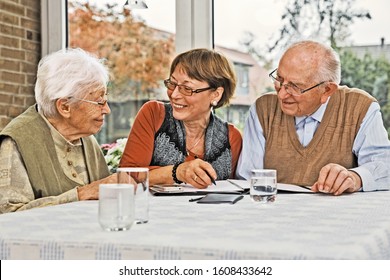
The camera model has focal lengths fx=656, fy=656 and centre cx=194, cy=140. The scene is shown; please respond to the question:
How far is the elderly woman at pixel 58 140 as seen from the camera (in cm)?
225

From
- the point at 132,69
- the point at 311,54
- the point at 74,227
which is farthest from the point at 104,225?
the point at 132,69

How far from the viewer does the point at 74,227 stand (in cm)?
155

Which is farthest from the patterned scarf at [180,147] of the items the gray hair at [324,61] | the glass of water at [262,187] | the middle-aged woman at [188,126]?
the glass of water at [262,187]

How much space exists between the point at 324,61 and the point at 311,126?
0.29 m

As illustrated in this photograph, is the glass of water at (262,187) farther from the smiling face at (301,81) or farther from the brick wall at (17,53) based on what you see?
the brick wall at (17,53)

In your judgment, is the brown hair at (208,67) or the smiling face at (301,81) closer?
the smiling face at (301,81)

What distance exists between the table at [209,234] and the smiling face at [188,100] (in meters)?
1.01

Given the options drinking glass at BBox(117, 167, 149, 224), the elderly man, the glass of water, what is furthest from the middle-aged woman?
drinking glass at BBox(117, 167, 149, 224)

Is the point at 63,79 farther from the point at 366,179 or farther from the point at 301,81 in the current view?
the point at 366,179

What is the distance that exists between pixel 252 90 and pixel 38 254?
8.28 ft

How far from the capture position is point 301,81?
280 centimetres

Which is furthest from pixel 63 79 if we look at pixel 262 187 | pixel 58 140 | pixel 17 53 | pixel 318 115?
pixel 17 53

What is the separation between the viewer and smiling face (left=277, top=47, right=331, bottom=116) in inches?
110
